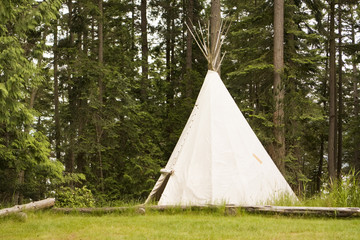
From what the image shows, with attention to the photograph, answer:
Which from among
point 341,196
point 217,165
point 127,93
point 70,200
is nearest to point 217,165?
point 217,165

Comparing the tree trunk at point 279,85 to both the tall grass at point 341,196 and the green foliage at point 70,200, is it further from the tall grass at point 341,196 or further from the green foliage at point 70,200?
the green foliage at point 70,200

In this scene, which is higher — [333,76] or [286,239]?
[333,76]

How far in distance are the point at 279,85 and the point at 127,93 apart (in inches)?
240

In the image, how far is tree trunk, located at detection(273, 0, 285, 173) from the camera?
12148mm

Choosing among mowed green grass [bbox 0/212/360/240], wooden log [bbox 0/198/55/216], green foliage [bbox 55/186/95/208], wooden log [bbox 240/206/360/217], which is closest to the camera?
mowed green grass [bbox 0/212/360/240]

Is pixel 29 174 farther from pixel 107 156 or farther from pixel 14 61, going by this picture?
pixel 107 156

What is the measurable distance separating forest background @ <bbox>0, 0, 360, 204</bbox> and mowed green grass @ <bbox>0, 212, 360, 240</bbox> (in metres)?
1.98

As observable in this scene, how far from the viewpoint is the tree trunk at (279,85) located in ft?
39.9

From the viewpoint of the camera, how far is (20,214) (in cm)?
704

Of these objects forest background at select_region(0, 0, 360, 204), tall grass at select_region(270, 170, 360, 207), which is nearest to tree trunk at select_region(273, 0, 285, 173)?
forest background at select_region(0, 0, 360, 204)

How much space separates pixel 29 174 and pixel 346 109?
19.8 metres

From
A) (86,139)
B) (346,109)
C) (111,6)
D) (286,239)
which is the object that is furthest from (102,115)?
(346,109)

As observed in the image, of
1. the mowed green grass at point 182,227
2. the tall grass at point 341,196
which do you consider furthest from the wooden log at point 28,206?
the tall grass at point 341,196

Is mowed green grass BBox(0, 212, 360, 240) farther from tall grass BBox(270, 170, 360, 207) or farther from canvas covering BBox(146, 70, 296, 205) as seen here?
canvas covering BBox(146, 70, 296, 205)
